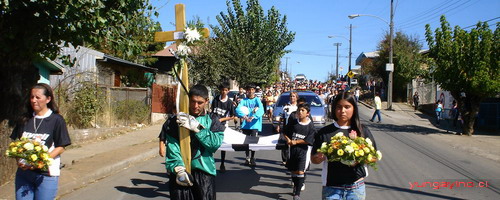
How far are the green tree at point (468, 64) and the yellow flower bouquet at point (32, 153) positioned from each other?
55.4ft

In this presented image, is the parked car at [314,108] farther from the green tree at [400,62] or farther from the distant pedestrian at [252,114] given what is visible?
the green tree at [400,62]

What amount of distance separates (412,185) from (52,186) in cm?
626

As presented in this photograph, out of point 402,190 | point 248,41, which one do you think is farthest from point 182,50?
point 248,41

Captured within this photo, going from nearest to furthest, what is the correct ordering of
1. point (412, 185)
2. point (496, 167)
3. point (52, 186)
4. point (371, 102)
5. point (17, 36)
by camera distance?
1. point (52, 186)
2. point (17, 36)
3. point (412, 185)
4. point (496, 167)
5. point (371, 102)

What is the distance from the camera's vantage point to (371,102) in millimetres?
36750

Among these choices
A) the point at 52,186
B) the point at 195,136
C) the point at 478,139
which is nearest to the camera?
the point at 195,136

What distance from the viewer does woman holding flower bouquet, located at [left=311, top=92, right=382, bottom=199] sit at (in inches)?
139

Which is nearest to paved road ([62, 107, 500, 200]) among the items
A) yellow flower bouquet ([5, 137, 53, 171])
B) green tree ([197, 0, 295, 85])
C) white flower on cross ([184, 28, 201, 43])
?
yellow flower bouquet ([5, 137, 53, 171])

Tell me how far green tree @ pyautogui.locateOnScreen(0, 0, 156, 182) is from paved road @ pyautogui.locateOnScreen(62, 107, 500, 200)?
6.33 ft

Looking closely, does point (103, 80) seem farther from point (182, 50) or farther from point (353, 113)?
point (353, 113)

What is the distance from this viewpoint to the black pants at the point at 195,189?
387 cm

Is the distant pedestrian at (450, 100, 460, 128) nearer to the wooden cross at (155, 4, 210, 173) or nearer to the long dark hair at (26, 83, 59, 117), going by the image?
the wooden cross at (155, 4, 210, 173)

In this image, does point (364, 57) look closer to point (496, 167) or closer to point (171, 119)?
point (496, 167)

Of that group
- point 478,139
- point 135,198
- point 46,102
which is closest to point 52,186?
point 46,102
